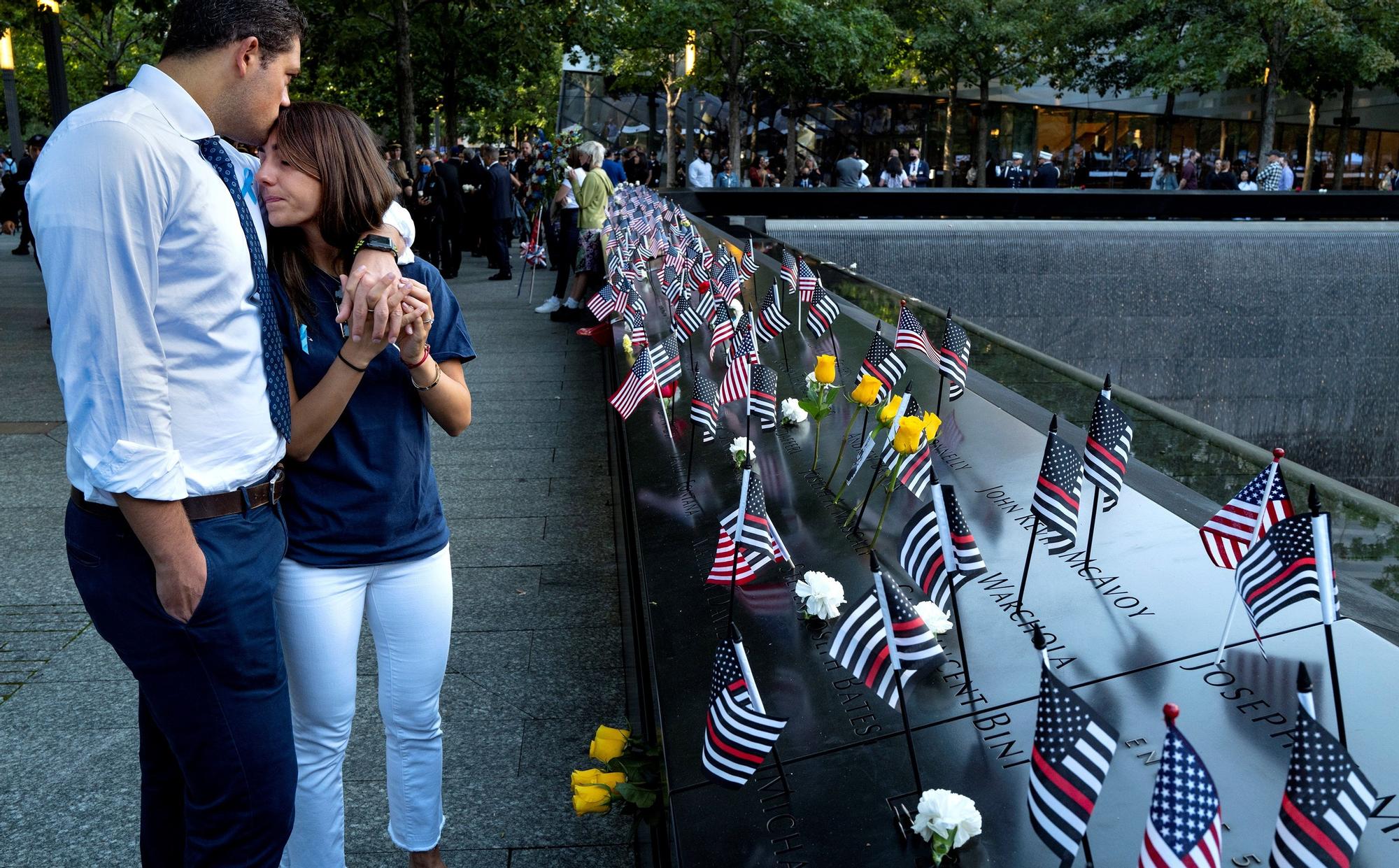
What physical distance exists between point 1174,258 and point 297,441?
15.1 meters

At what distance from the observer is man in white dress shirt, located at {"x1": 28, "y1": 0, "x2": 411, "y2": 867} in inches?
70.9

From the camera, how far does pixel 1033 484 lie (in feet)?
13.1

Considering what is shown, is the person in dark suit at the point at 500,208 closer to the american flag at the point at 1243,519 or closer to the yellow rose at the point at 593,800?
the yellow rose at the point at 593,800

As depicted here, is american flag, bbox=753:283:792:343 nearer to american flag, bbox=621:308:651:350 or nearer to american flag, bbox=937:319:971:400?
american flag, bbox=621:308:651:350

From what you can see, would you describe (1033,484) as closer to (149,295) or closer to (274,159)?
(274,159)

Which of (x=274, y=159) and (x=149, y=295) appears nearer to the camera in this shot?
(x=149, y=295)

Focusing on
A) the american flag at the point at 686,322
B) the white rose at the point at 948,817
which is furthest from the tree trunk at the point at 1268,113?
the white rose at the point at 948,817

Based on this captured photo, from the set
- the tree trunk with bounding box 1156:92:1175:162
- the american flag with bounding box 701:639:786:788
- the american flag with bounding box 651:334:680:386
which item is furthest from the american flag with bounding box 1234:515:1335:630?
the tree trunk with bounding box 1156:92:1175:162

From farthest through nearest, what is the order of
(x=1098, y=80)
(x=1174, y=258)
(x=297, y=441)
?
(x=1098, y=80), (x=1174, y=258), (x=297, y=441)

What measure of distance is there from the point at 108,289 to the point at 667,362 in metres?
3.46

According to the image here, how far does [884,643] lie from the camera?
92.3 inches

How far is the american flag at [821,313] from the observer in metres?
6.35

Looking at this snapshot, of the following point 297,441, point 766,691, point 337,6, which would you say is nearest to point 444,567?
point 297,441

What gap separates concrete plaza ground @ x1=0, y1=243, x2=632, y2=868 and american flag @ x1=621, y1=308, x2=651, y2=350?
103 centimetres
